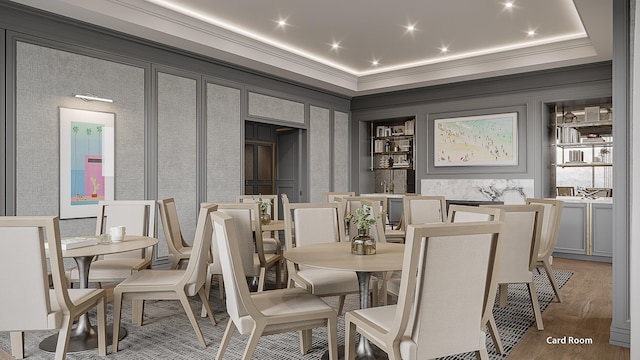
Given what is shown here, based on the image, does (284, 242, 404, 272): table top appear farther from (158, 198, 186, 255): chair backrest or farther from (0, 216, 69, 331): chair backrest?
(158, 198, 186, 255): chair backrest

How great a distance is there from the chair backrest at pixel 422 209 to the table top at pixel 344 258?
191cm

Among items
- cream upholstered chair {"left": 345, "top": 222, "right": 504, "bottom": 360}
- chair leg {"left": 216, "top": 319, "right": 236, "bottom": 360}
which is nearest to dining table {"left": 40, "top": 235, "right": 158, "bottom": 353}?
chair leg {"left": 216, "top": 319, "right": 236, "bottom": 360}

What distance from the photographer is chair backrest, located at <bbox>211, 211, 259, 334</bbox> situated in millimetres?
2148

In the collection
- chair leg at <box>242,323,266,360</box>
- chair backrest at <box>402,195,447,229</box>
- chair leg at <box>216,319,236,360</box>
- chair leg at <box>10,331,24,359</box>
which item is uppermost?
chair backrest at <box>402,195,447,229</box>

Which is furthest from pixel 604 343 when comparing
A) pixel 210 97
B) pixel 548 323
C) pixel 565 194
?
pixel 210 97

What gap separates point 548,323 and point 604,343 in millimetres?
466

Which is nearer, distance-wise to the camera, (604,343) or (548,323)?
(604,343)

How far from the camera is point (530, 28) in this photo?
5500mm


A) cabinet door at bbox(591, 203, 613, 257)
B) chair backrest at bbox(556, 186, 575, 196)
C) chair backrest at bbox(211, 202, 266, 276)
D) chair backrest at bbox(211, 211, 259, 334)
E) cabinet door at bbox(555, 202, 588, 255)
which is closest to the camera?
chair backrest at bbox(211, 211, 259, 334)

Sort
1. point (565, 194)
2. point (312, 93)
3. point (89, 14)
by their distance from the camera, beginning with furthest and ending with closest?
1. point (312, 93)
2. point (565, 194)
3. point (89, 14)

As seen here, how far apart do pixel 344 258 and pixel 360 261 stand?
5.3 inches

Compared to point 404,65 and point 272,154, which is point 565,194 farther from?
point 272,154

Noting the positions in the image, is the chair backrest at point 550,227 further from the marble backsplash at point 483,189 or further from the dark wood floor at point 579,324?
the marble backsplash at point 483,189

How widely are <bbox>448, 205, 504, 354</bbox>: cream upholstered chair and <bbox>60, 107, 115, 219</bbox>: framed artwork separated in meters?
3.79
